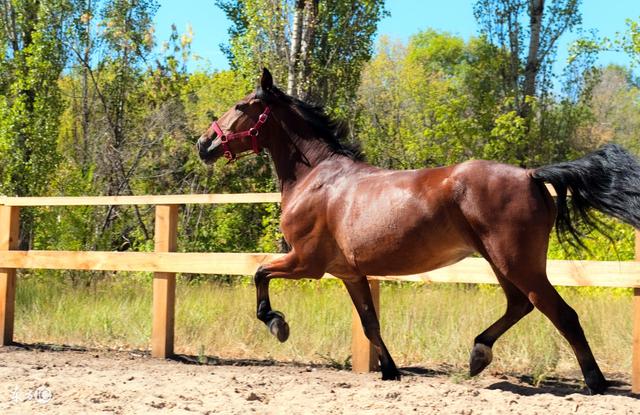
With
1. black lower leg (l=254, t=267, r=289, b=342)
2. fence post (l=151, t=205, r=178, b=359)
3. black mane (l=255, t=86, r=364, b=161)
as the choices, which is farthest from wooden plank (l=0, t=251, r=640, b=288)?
black mane (l=255, t=86, r=364, b=161)

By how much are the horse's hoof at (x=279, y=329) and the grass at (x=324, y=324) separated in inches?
35.1

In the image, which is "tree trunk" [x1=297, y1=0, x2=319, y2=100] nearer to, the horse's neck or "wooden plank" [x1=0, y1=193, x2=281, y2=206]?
"wooden plank" [x1=0, y1=193, x2=281, y2=206]

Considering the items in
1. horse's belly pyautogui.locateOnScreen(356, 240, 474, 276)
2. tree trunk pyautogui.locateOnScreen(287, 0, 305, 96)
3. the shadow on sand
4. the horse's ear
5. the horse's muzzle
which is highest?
tree trunk pyautogui.locateOnScreen(287, 0, 305, 96)

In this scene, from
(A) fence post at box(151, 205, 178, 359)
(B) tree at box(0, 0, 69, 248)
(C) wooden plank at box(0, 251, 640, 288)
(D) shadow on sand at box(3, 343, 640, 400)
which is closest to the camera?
(D) shadow on sand at box(3, 343, 640, 400)

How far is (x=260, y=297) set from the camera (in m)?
5.25

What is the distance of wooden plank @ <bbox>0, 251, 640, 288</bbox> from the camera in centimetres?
480

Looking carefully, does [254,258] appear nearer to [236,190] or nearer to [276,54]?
[276,54]

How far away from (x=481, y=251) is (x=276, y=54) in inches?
359

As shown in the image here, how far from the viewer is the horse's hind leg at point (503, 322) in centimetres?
468

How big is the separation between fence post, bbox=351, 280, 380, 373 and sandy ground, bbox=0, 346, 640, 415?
0.61ft

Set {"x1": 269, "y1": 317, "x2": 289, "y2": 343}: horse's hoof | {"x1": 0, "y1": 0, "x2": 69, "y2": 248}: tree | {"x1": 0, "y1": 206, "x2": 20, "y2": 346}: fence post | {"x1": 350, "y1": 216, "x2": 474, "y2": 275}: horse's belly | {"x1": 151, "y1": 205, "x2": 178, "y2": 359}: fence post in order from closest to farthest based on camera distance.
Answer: {"x1": 350, "y1": 216, "x2": 474, "y2": 275}: horse's belly, {"x1": 269, "y1": 317, "x2": 289, "y2": 343}: horse's hoof, {"x1": 151, "y1": 205, "x2": 178, "y2": 359}: fence post, {"x1": 0, "y1": 206, "x2": 20, "y2": 346}: fence post, {"x1": 0, "y1": 0, "x2": 69, "y2": 248}: tree

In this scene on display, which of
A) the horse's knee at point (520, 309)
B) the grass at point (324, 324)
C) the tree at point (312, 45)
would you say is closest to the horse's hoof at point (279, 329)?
the grass at point (324, 324)

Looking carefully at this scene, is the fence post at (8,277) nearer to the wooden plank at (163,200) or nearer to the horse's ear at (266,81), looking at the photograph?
the wooden plank at (163,200)

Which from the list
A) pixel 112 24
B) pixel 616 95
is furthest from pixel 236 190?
pixel 616 95
